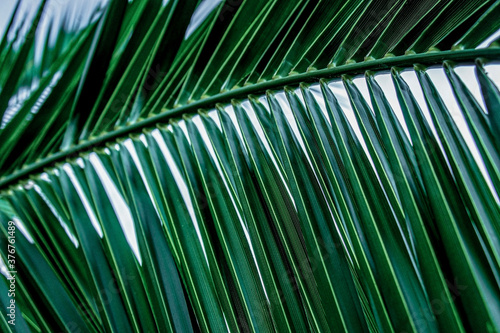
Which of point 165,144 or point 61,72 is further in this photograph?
point 61,72

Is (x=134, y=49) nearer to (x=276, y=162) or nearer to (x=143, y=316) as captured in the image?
(x=276, y=162)

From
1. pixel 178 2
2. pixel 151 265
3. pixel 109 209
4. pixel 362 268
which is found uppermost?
pixel 178 2

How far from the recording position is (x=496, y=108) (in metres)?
0.50

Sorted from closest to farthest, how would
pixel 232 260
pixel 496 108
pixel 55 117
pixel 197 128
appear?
pixel 496 108 → pixel 232 260 → pixel 197 128 → pixel 55 117

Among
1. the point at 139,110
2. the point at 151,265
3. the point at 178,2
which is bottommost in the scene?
the point at 151,265

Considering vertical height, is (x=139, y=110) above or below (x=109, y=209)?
above

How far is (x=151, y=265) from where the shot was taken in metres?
0.67

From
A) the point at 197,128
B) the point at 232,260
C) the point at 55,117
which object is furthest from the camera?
the point at 55,117

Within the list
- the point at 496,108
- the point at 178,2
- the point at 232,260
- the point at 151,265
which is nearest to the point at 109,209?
the point at 151,265

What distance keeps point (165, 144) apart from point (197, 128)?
0.20 ft

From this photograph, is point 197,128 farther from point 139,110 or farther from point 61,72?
point 61,72

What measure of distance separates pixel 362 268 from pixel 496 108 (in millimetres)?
237

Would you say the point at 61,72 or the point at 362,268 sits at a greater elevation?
the point at 61,72

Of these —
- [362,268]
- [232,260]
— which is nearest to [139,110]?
[232,260]
